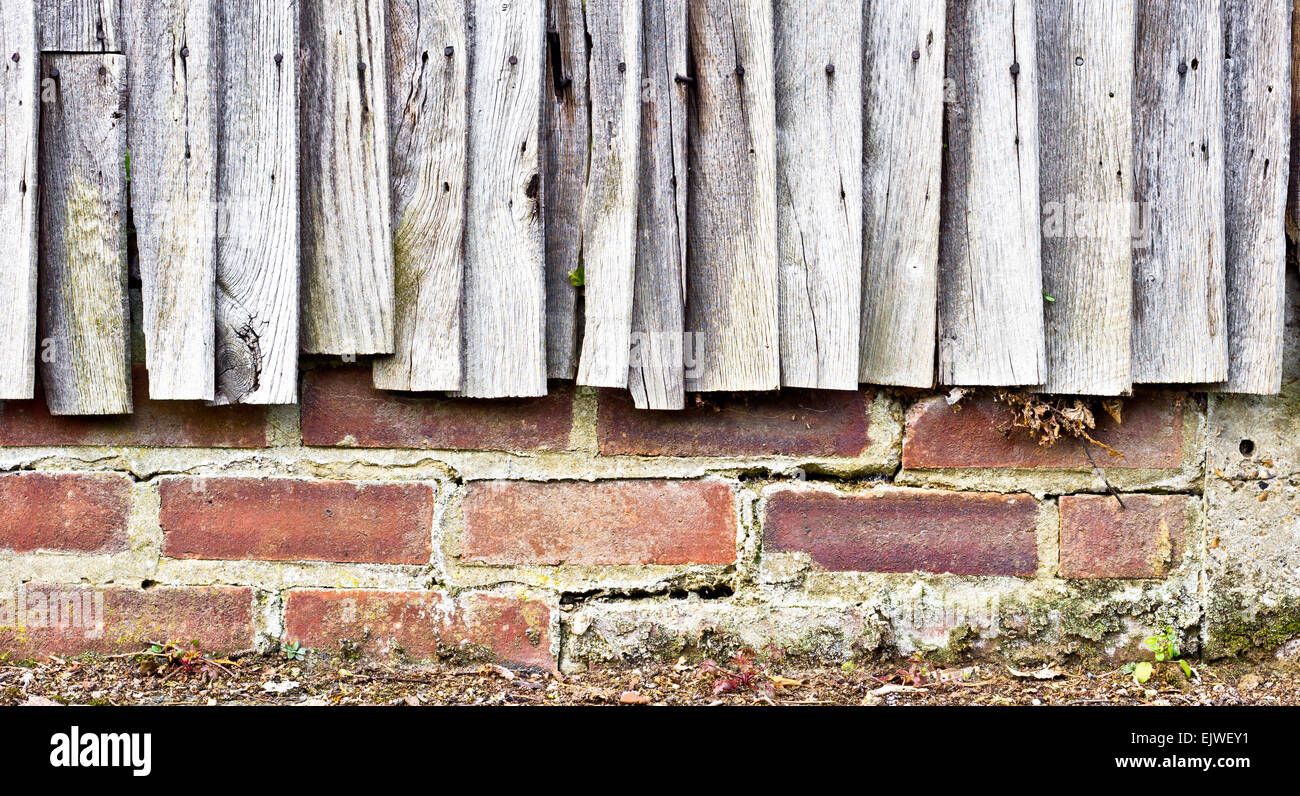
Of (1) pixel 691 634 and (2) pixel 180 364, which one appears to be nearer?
(2) pixel 180 364

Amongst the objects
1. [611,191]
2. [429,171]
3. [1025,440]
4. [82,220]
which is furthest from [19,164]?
[1025,440]

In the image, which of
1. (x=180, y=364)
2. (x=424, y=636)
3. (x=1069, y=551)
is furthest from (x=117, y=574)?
(x=1069, y=551)

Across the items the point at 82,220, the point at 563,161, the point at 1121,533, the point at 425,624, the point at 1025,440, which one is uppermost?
the point at 563,161

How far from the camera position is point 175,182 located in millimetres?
1489

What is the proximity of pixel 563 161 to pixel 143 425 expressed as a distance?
0.92 meters

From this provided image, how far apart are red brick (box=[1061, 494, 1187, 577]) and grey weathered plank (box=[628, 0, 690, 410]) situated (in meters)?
0.79

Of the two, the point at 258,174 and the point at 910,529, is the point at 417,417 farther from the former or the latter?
the point at 910,529

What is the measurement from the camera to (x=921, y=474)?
162 cm

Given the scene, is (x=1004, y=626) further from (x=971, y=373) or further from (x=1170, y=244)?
(x=1170, y=244)

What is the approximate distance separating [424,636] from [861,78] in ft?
4.22

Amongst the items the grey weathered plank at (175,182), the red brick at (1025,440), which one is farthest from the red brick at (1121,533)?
the grey weathered plank at (175,182)

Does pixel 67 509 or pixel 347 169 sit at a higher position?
pixel 347 169

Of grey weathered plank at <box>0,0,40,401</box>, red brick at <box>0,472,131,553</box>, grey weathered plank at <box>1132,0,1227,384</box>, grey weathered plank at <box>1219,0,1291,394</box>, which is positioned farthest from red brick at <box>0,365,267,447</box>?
grey weathered plank at <box>1219,0,1291,394</box>

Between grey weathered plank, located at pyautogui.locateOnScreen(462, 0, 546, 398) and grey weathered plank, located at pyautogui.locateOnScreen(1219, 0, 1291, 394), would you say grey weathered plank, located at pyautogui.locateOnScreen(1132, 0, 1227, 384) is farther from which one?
grey weathered plank, located at pyautogui.locateOnScreen(462, 0, 546, 398)
